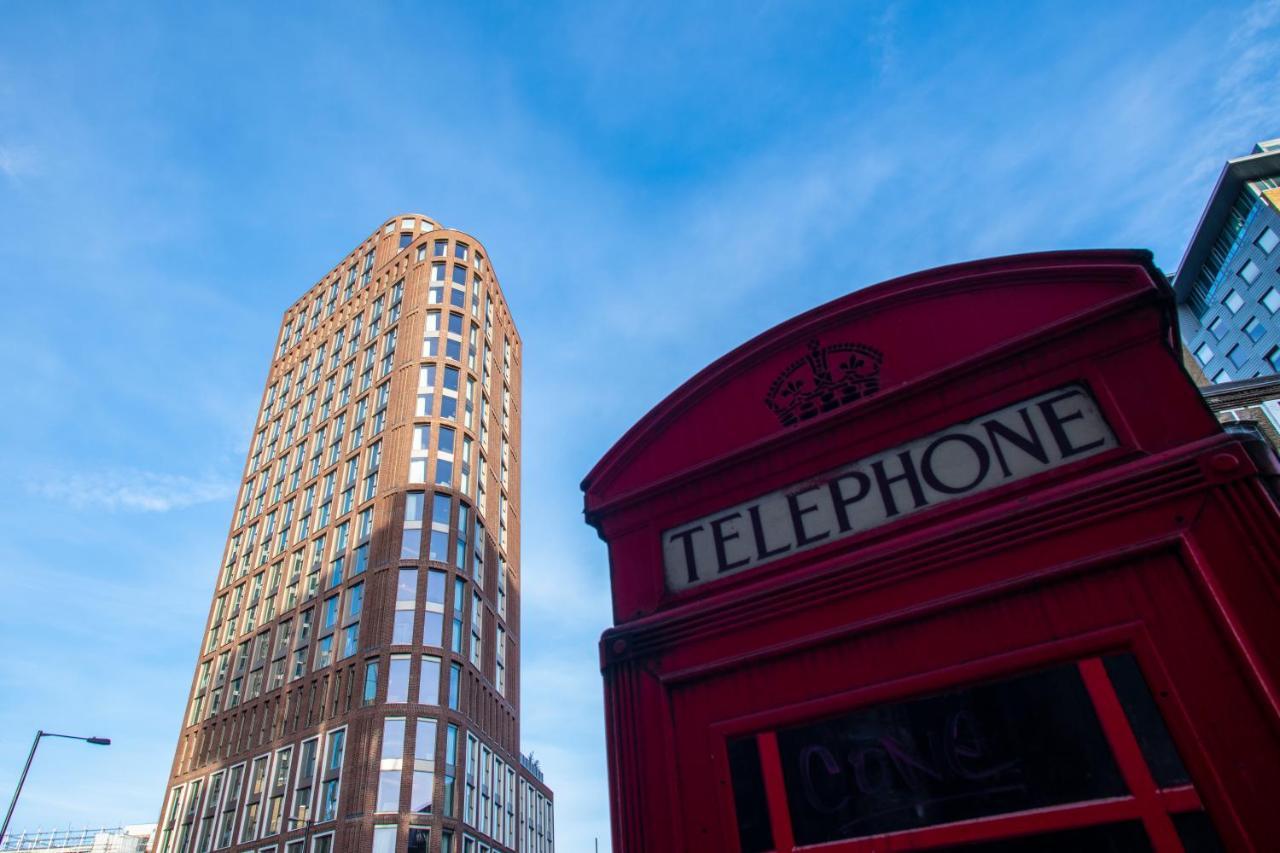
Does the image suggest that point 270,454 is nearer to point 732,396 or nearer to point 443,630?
point 443,630

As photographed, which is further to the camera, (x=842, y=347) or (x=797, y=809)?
(x=842, y=347)

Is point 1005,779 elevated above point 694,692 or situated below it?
below

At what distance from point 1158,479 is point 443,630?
126 feet

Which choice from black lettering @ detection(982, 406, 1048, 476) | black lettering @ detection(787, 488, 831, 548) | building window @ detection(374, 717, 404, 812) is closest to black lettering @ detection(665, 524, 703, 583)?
black lettering @ detection(787, 488, 831, 548)

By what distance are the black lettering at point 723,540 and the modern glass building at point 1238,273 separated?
4984 cm

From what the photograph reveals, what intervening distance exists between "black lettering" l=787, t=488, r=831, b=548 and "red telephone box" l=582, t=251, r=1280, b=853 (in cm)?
2

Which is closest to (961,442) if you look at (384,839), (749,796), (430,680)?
(749,796)

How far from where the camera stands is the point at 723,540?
552 cm

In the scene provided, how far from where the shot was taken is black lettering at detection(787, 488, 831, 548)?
5.02 m

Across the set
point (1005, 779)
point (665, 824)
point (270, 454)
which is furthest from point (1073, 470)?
point (270, 454)

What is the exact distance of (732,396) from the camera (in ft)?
20.4

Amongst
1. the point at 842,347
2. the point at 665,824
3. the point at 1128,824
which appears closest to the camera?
the point at 1128,824

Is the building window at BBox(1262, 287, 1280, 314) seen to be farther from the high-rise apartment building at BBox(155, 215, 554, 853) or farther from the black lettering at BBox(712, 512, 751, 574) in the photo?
the black lettering at BBox(712, 512, 751, 574)

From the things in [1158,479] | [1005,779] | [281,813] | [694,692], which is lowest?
[1005,779]
